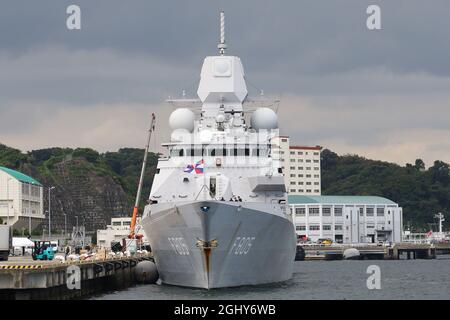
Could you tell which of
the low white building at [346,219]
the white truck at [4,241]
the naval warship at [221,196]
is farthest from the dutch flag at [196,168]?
the low white building at [346,219]

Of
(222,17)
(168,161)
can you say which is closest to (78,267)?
(168,161)

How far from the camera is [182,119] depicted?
73125 millimetres

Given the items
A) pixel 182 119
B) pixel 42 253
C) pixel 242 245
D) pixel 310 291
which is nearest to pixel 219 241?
pixel 242 245

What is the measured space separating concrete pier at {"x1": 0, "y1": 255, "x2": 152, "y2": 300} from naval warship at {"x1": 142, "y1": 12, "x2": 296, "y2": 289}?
478 centimetres

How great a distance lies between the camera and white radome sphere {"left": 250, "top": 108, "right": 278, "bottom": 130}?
74688 millimetres

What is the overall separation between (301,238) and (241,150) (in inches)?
4727

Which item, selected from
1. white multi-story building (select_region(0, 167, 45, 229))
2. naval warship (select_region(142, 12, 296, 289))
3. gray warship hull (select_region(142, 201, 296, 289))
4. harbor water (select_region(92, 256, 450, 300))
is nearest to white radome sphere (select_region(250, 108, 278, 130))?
naval warship (select_region(142, 12, 296, 289))

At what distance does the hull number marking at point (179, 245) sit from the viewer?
61219 mm

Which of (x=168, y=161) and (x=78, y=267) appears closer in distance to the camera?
(x=78, y=267)

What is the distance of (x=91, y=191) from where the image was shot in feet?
634

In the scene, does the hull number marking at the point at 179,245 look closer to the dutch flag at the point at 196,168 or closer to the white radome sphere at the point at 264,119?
the dutch flag at the point at 196,168
